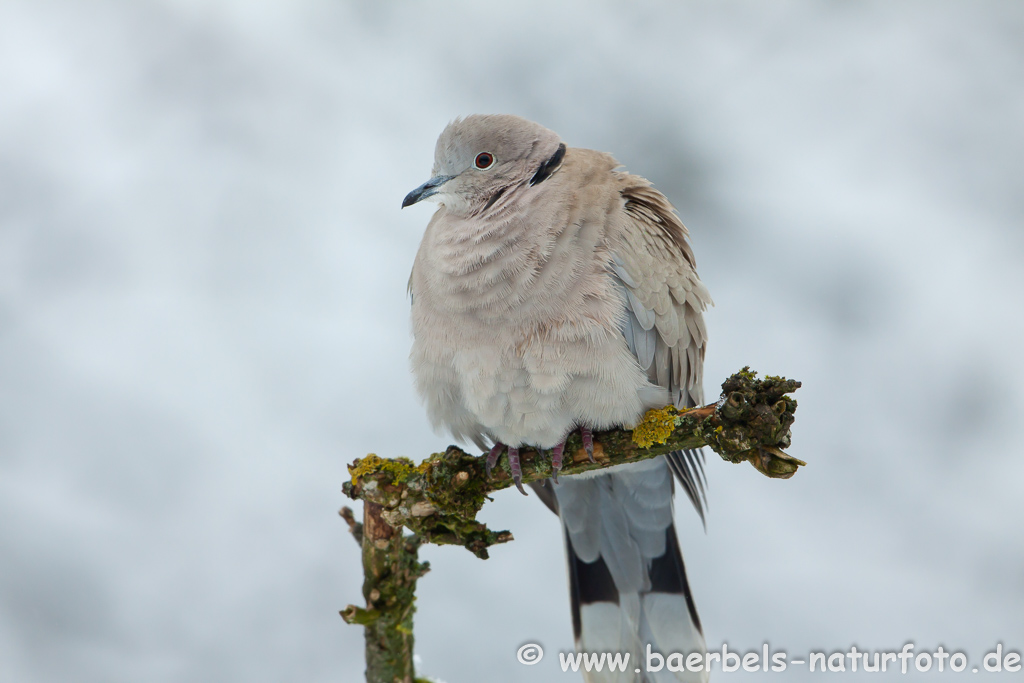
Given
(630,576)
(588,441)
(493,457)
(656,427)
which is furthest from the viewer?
(630,576)

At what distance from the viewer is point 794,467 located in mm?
1368

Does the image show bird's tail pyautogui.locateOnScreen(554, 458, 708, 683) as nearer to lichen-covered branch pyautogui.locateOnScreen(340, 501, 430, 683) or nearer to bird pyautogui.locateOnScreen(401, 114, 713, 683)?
bird pyautogui.locateOnScreen(401, 114, 713, 683)

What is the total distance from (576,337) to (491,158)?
0.54 m

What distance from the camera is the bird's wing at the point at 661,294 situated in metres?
1.73

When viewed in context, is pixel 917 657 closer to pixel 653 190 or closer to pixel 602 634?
pixel 602 634

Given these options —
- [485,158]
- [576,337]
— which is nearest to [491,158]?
[485,158]

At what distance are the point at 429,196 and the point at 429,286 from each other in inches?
10.4

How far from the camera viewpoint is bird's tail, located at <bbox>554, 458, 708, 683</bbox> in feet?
6.75

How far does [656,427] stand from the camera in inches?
63.2

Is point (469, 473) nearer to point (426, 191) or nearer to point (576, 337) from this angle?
point (576, 337)

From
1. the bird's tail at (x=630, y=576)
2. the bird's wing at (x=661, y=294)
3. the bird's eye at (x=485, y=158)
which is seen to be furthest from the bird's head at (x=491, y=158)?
the bird's tail at (x=630, y=576)

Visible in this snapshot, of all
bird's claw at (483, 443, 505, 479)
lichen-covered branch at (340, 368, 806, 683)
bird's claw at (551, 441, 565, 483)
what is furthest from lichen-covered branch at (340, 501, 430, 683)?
bird's claw at (551, 441, 565, 483)

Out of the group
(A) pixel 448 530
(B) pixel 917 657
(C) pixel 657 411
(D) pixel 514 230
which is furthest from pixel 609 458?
(B) pixel 917 657

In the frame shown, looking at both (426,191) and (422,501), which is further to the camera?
(426,191)
